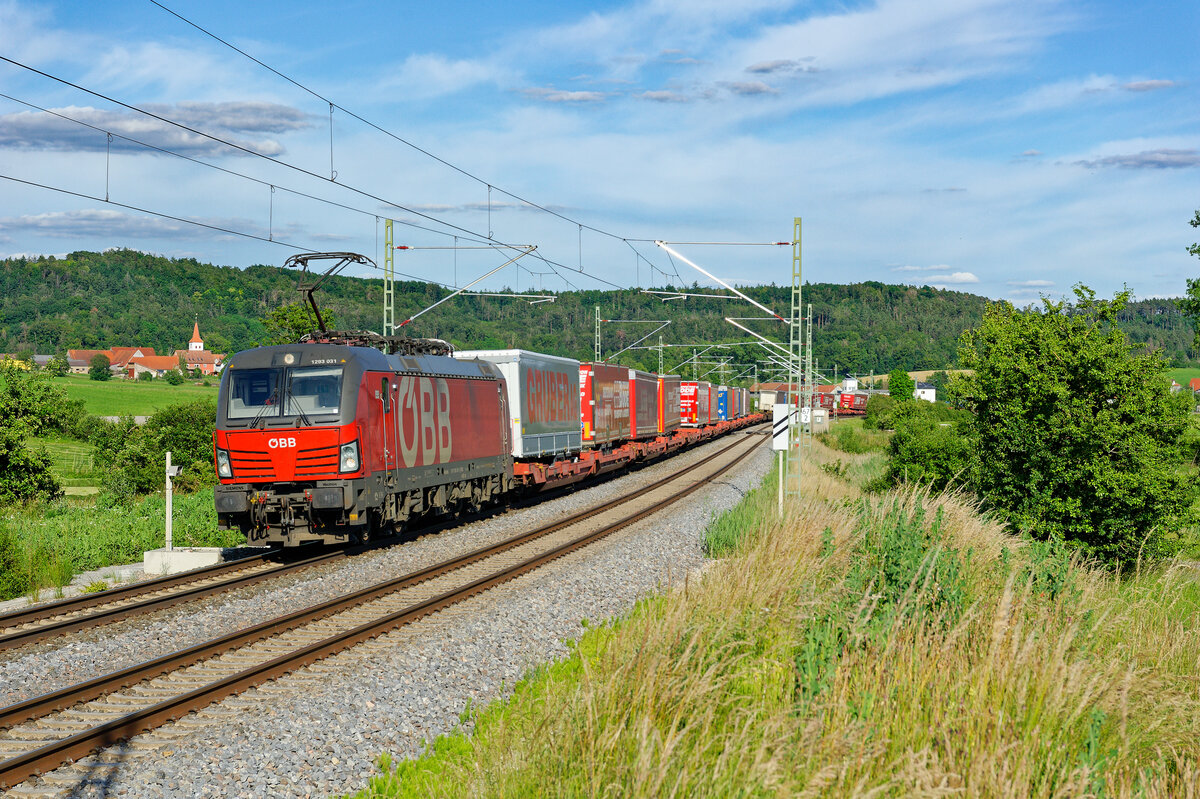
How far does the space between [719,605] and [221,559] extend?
1046cm

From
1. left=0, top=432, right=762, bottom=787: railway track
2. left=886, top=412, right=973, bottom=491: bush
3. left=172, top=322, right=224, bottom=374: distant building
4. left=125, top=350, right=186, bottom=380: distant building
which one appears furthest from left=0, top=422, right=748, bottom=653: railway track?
left=125, top=350, right=186, bottom=380: distant building

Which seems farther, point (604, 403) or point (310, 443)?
point (604, 403)

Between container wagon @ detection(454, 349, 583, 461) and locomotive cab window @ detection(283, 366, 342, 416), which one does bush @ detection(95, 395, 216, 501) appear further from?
locomotive cab window @ detection(283, 366, 342, 416)

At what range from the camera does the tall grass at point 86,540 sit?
42.3 feet

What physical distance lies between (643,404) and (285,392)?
22971 millimetres

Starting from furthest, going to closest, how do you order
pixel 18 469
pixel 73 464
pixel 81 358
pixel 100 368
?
1. pixel 81 358
2. pixel 100 368
3. pixel 73 464
4. pixel 18 469

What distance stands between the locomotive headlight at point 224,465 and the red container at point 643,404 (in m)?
20.6

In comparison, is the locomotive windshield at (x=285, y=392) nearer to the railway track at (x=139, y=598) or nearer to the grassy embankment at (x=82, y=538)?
the railway track at (x=139, y=598)

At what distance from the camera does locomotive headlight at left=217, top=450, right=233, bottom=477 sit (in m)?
14.8

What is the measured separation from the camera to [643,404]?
36.8 metres

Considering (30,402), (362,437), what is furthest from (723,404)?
(362,437)

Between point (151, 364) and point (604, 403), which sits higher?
point (151, 364)

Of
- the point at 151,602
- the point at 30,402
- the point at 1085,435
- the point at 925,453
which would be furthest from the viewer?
the point at 925,453

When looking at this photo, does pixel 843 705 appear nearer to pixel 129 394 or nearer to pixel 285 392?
pixel 285 392
